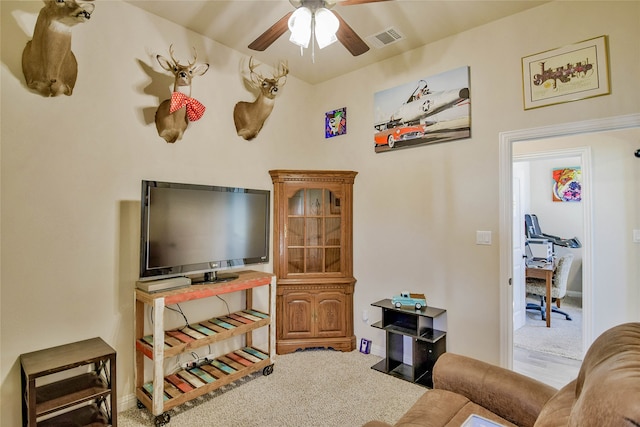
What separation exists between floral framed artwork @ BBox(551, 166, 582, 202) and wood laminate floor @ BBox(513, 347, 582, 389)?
365 cm

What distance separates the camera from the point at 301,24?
1.78 meters

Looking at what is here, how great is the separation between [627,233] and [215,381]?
381cm

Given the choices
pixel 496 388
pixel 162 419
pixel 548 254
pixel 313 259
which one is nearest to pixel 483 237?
pixel 496 388

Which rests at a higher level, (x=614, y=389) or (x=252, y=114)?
(x=252, y=114)

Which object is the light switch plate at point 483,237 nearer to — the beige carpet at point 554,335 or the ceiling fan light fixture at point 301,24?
the beige carpet at point 554,335

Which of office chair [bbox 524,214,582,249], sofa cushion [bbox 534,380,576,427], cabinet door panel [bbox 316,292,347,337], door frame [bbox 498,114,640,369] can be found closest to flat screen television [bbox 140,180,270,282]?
cabinet door panel [bbox 316,292,347,337]

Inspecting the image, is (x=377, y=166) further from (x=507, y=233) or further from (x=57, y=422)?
(x=57, y=422)

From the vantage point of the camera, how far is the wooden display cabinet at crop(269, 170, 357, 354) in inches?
127

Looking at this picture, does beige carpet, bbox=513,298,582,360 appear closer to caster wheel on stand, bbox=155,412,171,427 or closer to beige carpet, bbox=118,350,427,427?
beige carpet, bbox=118,350,427,427

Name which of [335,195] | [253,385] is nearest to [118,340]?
[253,385]

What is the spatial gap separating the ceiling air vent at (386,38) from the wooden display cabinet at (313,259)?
1.24 meters

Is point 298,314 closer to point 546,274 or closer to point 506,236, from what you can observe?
point 506,236

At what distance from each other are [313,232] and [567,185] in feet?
16.8

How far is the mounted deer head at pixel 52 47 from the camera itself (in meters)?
1.74
